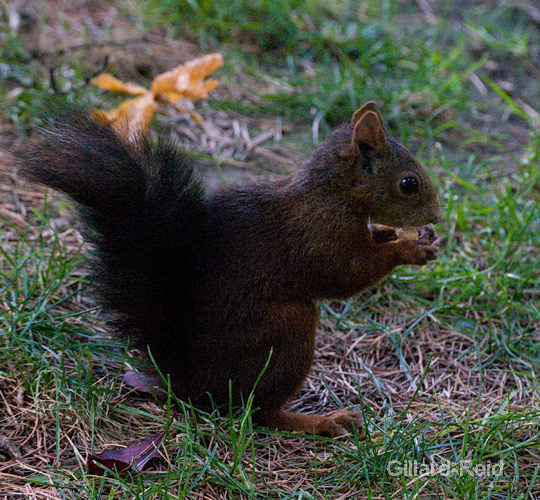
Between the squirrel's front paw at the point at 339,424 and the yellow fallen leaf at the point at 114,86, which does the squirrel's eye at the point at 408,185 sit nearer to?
the squirrel's front paw at the point at 339,424

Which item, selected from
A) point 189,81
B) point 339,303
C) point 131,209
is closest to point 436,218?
point 339,303

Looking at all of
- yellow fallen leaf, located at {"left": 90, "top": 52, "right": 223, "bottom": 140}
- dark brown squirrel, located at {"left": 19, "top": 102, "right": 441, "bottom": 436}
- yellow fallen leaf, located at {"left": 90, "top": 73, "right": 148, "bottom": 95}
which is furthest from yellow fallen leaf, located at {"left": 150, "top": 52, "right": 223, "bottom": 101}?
dark brown squirrel, located at {"left": 19, "top": 102, "right": 441, "bottom": 436}

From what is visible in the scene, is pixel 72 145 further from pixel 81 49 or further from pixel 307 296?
pixel 81 49

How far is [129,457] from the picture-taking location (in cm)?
204

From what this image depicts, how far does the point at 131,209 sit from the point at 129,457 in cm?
76

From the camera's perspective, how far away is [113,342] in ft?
8.45

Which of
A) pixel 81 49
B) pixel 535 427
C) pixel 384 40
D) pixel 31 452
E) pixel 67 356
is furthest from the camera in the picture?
pixel 384 40

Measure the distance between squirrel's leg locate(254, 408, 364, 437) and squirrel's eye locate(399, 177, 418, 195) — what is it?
0.85 meters

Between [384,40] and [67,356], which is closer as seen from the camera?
[67,356]

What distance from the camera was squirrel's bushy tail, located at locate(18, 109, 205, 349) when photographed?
6.77ft

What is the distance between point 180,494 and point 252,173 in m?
2.27

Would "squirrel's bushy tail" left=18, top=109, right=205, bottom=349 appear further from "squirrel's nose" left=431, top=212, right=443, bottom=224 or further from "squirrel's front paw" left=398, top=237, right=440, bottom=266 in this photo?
"squirrel's nose" left=431, top=212, right=443, bottom=224

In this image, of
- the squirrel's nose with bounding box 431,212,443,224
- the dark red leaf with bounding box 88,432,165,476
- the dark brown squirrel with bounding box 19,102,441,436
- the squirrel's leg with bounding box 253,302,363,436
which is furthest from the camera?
the squirrel's nose with bounding box 431,212,443,224

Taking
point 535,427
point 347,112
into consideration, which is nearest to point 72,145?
point 535,427
